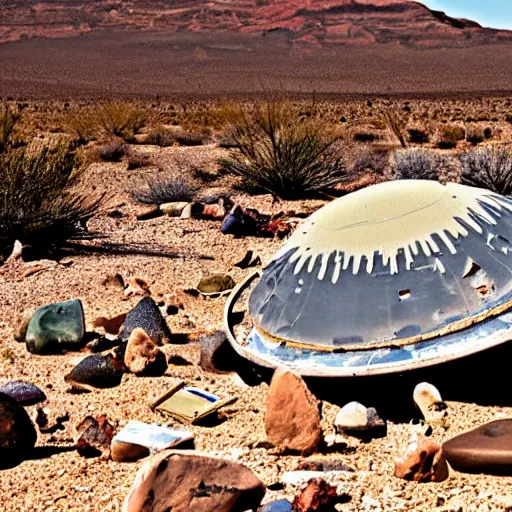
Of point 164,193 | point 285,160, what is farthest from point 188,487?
point 285,160

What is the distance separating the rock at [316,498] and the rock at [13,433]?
4.98 ft

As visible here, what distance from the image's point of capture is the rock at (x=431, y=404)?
4.34 m

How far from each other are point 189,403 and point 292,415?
809 mm

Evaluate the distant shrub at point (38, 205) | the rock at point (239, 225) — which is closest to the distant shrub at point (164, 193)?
the distant shrub at point (38, 205)

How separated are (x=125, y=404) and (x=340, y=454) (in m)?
1.43

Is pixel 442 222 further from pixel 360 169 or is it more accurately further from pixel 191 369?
pixel 360 169

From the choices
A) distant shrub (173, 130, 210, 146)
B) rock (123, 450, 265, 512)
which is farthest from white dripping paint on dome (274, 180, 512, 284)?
distant shrub (173, 130, 210, 146)

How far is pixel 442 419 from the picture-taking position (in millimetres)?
4348

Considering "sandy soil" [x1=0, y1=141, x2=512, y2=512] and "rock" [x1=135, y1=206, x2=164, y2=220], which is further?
"rock" [x1=135, y1=206, x2=164, y2=220]

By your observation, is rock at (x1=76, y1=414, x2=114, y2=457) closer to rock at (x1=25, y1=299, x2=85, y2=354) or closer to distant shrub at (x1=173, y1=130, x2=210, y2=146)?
rock at (x1=25, y1=299, x2=85, y2=354)

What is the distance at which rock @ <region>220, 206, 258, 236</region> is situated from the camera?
9.91 metres

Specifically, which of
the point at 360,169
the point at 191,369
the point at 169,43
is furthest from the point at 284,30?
the point at 191,369

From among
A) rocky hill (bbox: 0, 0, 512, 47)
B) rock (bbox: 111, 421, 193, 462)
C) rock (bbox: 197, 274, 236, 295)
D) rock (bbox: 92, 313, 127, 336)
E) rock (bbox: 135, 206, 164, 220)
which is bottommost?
rock (bbox: 135, 206, 164, 220)

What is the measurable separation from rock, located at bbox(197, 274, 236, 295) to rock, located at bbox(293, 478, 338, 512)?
399cm
